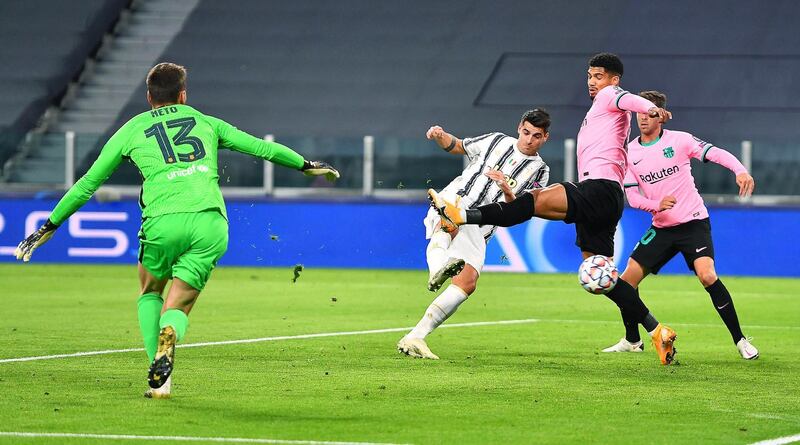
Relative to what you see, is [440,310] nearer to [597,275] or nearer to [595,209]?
[597,275]

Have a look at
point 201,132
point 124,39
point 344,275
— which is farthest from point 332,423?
point 124,39

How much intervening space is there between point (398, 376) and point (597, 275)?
1582mm

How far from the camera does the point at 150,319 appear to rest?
8016mm

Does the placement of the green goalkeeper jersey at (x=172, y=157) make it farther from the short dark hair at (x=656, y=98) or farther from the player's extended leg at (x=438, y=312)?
the short dark hair at (x=656, y=98)

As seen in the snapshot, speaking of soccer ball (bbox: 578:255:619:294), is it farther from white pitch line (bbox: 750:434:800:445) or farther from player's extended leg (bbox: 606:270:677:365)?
white pitch line (bbox: 750:434:800:445)

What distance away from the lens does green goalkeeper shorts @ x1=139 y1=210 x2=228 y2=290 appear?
7.71 metres

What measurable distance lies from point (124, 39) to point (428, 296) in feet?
47.8

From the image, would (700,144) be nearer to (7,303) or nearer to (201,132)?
(201,132)

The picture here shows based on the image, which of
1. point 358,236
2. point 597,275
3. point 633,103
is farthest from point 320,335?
point 358,236

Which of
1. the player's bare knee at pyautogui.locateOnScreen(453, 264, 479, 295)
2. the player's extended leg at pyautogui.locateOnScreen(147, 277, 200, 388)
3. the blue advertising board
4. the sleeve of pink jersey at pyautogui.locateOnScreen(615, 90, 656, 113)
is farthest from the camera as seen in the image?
the blue advertising board

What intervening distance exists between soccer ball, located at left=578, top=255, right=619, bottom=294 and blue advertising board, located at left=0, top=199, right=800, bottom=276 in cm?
1139

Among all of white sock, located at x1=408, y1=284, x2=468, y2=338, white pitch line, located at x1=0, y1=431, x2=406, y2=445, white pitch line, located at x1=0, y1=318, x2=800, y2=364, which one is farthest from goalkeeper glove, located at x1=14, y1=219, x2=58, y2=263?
white sock, located at x1=408, y1=284, x2=468, y2=338

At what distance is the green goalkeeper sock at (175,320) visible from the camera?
7.56m

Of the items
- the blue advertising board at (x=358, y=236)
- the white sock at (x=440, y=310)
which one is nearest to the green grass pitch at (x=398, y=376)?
the white sock at (x=440, y=310)
